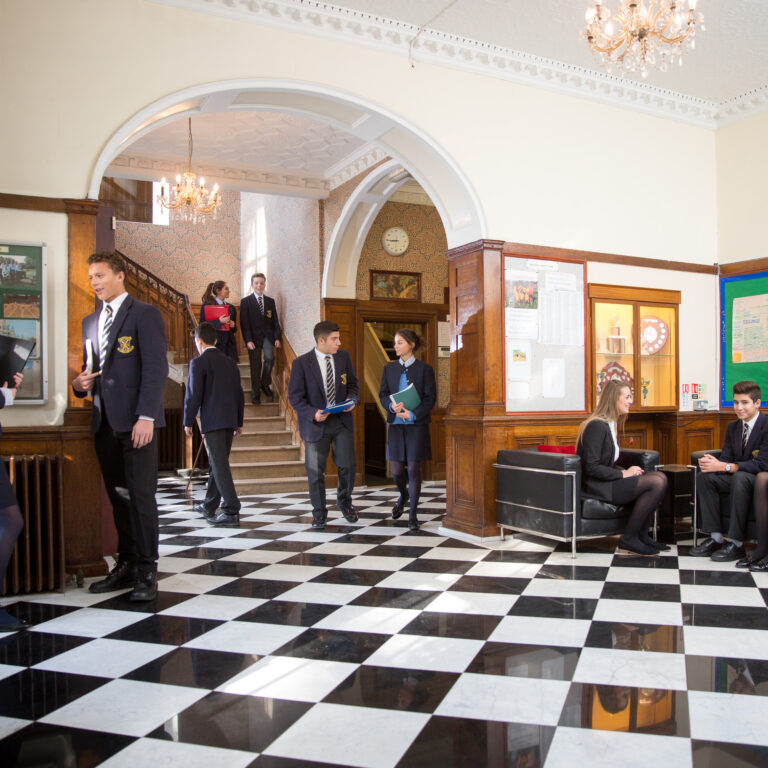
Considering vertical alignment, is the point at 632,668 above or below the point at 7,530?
below

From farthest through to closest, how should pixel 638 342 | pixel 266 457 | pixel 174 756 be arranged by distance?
pixel 266 457 < pixel 638 342 < pixel 174 756

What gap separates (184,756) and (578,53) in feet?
19.0

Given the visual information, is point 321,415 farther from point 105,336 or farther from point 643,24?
point 643,24

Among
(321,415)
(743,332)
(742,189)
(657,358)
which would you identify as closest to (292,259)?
(321,415)

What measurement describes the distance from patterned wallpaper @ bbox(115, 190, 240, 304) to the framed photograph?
4.19 metres

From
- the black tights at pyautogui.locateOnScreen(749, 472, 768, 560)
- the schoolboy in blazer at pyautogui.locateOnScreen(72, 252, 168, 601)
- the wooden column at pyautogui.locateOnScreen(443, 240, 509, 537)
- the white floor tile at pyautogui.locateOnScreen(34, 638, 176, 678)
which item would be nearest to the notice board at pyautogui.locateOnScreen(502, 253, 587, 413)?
the wooden column at pyautogui.locateOnScreen(443, 240, 509, 537)

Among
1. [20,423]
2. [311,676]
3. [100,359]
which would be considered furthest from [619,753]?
[20,423]

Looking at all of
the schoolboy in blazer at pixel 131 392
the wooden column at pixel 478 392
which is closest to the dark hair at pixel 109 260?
the schoolboy in blazer at pixel 131 392

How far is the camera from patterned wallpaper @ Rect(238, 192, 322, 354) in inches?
371

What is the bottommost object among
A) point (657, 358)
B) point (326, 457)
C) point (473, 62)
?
point (326, 457)

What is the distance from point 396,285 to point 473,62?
4.02 metres

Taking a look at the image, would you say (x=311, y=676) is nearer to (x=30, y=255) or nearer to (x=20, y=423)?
(x=20, y=423)

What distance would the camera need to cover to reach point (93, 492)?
4469mm

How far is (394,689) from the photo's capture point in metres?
2.71
